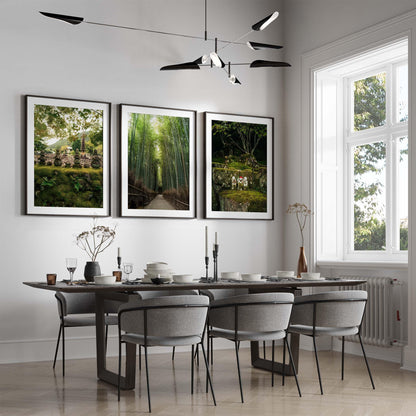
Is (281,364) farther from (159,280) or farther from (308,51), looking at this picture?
(308,51)

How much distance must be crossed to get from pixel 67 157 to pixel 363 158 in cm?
307

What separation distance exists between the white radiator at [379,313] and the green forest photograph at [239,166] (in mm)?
1591

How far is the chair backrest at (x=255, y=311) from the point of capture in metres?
4.70

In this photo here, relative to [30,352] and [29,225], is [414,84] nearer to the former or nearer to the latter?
[29,225]

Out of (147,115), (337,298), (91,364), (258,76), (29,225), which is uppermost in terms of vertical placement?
(258,76)

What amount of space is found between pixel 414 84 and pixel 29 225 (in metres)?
3.73

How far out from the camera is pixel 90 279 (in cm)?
545

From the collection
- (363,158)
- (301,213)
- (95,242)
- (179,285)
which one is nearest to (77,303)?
(95,242)

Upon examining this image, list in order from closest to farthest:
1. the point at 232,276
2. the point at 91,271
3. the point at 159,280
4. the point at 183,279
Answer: the point at 159,280
the point at 183,279
the point at 91,271
the point at 232,276

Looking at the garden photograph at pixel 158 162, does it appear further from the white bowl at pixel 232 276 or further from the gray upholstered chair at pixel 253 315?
the gray upholstered chair at pixel 253 315

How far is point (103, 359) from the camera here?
5.34 metres

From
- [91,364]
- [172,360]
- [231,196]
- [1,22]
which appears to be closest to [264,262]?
[231,196]

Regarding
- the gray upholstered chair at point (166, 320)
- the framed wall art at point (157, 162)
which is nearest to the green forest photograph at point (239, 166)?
the framed wall art at point (157, 162)

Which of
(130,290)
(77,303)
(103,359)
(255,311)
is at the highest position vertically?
(130,290)
